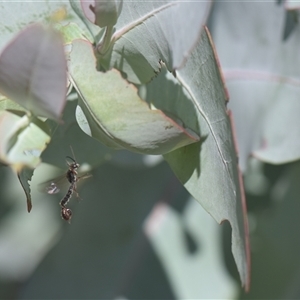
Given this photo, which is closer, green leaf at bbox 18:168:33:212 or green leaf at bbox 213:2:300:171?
green leaf at bbox 18:168:33:212

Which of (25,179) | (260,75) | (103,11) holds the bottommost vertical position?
(260,75)

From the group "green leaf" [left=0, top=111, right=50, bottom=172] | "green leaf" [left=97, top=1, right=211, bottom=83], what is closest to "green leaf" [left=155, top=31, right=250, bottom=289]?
"green leaf" [left=97, top=1, right=211, bottom=83]

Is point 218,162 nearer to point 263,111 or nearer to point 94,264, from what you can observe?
point 263,111

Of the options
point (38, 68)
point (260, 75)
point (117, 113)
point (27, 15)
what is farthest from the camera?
point (260, 75)

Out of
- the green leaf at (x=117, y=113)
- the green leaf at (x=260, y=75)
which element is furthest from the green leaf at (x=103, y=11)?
the green leaf at (x=260, y=75)

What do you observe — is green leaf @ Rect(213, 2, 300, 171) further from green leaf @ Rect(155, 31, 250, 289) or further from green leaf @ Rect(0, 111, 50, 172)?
green leaf @ Rect(0, 111, 50, 172)

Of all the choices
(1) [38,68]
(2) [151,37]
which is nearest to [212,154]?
(2) [151,37]

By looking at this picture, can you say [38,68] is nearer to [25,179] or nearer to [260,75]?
[25,179]
